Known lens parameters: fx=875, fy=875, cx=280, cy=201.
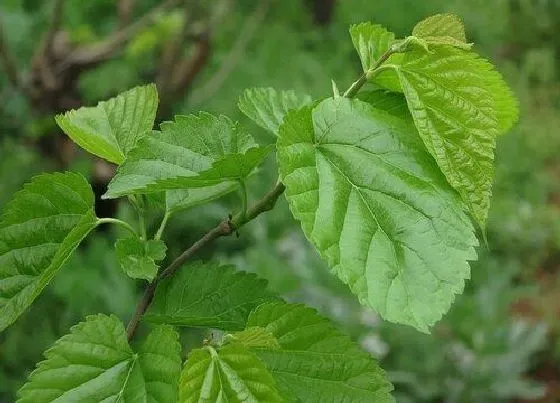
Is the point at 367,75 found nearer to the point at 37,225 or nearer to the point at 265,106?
the point at 265,106

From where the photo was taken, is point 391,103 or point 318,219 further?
point 391,103

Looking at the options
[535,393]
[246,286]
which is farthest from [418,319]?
[535,393]

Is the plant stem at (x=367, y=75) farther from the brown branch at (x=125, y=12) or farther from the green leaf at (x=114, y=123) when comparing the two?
the brown branch at (x=125, y=12)

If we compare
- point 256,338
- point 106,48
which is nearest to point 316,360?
point 256,338

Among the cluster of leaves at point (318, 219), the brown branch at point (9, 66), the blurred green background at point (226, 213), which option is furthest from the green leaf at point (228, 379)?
the brown branch at point (9, 66)

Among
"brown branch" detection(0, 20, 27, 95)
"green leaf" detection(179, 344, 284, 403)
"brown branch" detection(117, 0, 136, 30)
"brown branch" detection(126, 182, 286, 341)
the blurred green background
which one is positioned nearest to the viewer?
"green leaf" detection(179, 344, 284, 403)

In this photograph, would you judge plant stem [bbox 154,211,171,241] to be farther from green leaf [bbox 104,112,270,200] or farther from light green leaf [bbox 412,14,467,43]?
light green leaf [bbox 412,14,467,43]

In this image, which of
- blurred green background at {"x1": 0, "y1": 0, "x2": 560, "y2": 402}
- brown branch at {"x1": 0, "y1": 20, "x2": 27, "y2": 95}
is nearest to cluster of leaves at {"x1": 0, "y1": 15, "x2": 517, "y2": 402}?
blurred green background at {"x1": 0, "y1": 0, "x2": 560, "y2": 402}
